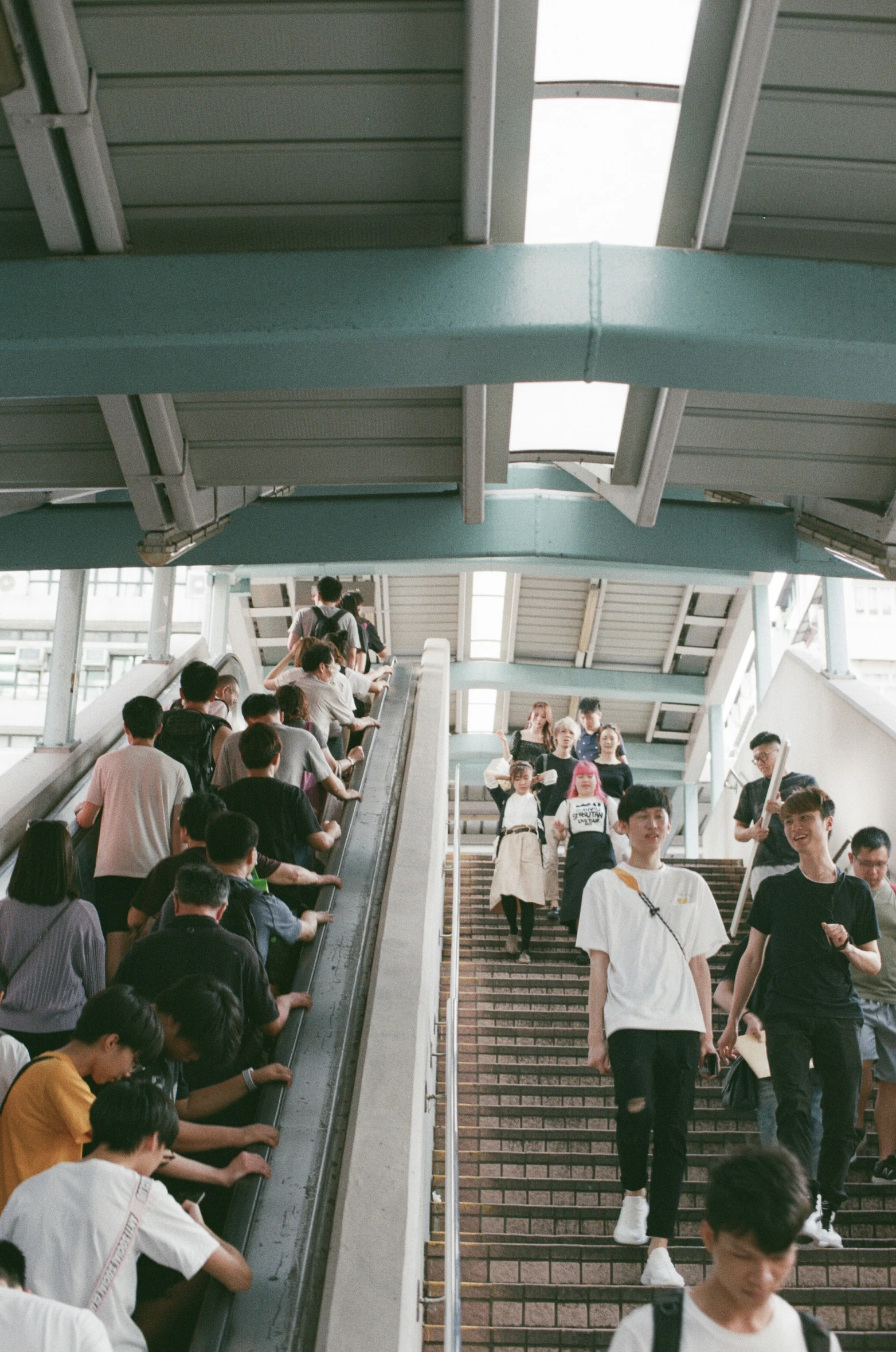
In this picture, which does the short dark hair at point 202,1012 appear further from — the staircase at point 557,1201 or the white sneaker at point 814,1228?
the white sneaker at point 814,1228

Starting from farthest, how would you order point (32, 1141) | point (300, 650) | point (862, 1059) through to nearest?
point (300, 650) → point (862, 1059) → point (32, 1141)

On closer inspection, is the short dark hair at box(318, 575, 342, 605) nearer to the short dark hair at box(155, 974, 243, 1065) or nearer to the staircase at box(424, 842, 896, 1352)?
the staircase at box(424, 842, 896, 1352)

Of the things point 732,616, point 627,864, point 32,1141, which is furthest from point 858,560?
point 732,616

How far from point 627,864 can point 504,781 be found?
5.00 meters

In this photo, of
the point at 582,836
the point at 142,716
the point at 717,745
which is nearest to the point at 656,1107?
the point at 142,716

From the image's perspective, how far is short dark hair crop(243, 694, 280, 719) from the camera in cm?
614

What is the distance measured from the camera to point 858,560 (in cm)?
734

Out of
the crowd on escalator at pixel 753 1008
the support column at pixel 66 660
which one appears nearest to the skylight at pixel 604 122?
the crowd on escalator at pixel 753 1008

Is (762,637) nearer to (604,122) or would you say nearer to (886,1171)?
(886,1171)

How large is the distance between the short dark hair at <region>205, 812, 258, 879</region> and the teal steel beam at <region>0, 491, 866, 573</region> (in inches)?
207

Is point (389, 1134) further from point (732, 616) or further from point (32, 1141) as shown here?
point (732, 616)

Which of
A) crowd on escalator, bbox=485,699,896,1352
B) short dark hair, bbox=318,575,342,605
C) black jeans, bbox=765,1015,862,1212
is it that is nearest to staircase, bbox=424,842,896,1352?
crowd on escalator, bbox=485,699,896,1352

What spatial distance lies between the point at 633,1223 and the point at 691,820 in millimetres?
16033

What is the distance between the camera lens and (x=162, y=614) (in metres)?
11.9
